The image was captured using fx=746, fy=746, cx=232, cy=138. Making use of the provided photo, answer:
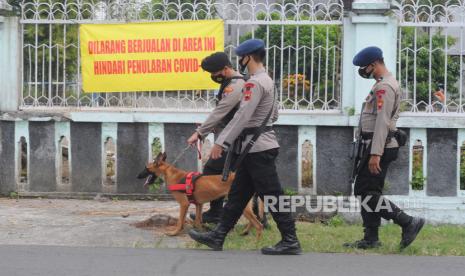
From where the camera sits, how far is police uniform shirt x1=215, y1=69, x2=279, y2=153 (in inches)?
237

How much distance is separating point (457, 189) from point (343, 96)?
1.59m

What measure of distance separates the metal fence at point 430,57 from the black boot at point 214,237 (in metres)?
2.91

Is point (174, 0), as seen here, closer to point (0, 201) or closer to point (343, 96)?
point (343, 96)

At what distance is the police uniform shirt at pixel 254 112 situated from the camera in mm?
6012

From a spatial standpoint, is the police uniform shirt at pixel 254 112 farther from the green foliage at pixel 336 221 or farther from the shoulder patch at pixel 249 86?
the green foliage at pixel 336 221

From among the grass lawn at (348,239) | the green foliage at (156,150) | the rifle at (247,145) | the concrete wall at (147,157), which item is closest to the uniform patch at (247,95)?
the rifle at (247,145)

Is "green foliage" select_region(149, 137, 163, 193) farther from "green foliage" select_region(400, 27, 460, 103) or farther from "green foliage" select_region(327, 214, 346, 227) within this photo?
"green foliage" select_region(400, 27, 460, 103)

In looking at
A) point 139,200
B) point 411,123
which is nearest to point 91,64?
point 139,200

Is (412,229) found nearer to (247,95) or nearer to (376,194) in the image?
(376,194)

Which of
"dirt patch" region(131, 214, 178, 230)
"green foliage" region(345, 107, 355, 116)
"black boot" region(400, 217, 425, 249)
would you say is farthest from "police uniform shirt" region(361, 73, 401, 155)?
"dirt patch" region(131, 214, 178, 230)

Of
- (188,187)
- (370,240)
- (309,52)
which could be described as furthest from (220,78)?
(370,240)

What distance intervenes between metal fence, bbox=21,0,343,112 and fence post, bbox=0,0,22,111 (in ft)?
0.30

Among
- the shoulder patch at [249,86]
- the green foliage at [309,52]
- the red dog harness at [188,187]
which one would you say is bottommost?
the red dog harness at [188,187]

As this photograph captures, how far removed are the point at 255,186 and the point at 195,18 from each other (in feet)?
9.35
